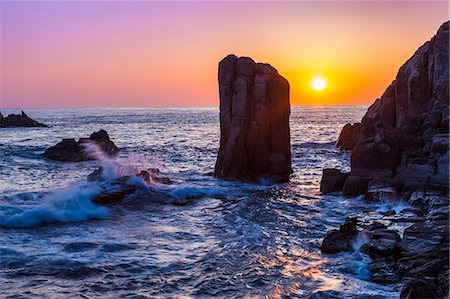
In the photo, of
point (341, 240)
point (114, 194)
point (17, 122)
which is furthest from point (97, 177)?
point (17, 122)

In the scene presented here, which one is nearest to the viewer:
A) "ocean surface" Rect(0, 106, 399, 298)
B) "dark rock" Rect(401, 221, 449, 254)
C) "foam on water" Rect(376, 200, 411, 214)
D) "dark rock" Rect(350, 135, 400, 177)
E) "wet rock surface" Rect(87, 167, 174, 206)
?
"ocean surface" Rect(0, 106, 399, 298)

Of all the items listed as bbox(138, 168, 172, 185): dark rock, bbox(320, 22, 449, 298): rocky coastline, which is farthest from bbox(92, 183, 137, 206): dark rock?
bbox(320, 22, 449, 298): rocky coastline

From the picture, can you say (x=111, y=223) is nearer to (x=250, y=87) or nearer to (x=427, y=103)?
(x=250, y=87)

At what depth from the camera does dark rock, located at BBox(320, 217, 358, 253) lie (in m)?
16.9

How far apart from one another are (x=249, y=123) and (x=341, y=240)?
20.0 meters

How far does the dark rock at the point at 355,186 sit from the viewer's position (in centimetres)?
2803

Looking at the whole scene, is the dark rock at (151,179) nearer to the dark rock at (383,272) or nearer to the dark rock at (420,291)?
the dark rock at (383,272)

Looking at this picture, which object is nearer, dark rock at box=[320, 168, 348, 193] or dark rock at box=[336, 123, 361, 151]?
dark rock at box=[320, 168, 348, 193]

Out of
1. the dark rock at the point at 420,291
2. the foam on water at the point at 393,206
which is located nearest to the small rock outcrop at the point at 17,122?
the foam on water at the point at 393,206

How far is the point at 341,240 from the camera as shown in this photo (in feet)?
56.9

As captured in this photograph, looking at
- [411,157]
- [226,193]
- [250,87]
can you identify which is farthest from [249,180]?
[411,157]

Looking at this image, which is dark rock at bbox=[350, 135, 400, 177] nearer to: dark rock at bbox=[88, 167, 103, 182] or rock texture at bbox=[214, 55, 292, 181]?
rock texture at bbox=[214, 55, 292, 181]

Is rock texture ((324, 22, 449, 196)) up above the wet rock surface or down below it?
above

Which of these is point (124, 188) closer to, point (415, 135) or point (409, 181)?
point (409, 181)
